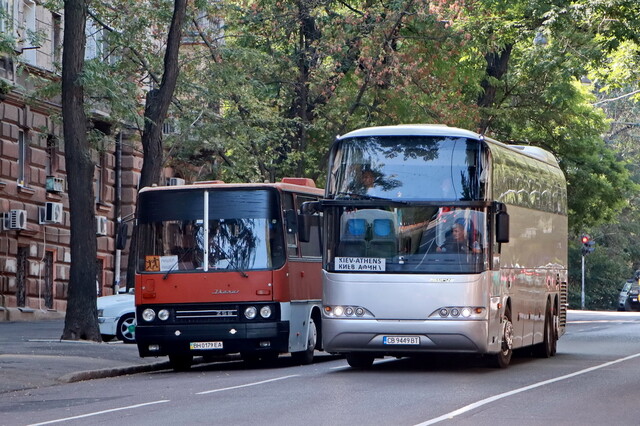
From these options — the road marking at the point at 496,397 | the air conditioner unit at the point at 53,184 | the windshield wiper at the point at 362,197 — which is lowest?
the road marking at the point at 496,397

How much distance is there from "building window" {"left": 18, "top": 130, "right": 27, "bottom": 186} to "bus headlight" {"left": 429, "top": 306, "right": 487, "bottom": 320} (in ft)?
69.3

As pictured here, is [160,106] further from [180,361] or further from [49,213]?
[49,213]

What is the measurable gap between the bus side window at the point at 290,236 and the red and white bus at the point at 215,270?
0.02 metres

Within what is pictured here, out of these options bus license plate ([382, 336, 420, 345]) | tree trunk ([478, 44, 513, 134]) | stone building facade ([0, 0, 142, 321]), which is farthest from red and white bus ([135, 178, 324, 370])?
tree trunk ([478, 44, 513, 134])

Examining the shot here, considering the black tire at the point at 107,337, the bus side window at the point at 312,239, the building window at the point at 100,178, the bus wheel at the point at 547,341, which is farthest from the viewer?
the building window at the point at 100,178

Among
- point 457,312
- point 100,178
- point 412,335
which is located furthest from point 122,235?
point 100,178

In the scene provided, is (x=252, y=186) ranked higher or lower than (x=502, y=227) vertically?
higher

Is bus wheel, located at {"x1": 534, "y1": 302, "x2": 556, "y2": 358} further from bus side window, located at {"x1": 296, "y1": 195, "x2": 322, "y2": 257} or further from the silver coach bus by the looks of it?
the silver coach bus

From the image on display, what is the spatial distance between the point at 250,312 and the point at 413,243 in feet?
10.9

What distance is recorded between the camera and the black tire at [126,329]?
28.4 m

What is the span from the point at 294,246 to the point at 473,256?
12.3 ft

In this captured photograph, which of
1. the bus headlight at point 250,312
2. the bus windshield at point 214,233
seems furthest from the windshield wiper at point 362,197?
the bus headlight at point 250,312

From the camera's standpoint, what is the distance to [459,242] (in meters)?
18.8

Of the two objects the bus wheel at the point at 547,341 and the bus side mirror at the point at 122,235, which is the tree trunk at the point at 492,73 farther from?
the bus side mirror at the point at 122,235
